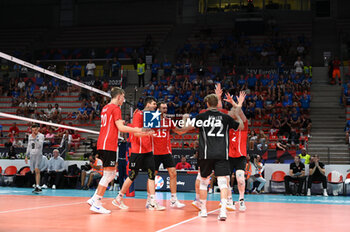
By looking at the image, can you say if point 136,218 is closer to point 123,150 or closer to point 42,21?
point 123,150

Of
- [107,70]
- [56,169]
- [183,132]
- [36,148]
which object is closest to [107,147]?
[183,132]

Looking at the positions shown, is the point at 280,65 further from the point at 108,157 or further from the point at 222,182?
the point at 222,182

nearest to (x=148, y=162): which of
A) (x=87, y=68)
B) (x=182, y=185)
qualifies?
(x=182, y=185)

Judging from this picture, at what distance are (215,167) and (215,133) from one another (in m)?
0.56

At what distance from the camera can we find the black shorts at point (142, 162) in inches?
354

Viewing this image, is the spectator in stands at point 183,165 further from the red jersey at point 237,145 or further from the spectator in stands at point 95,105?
the red jersey at point 237,145

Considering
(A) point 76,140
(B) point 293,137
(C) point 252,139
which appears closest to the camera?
(C) point 252,139

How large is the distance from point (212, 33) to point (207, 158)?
25.0 metres

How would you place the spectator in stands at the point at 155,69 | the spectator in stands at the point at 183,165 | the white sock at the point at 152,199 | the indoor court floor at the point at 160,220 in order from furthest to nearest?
the spectator in stands at the point at 155,69, the spectator in stands at the point at 183,165, the white sock at the point at 152,199, the indoor court floor at the point at 160,220

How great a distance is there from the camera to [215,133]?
7.51m

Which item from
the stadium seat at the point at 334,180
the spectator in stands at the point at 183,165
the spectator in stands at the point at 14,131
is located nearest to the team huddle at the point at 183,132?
the spectator in stands at the point at 183,165

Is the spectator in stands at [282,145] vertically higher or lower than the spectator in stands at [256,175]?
higher

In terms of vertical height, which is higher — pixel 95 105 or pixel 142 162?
pixel 95 105

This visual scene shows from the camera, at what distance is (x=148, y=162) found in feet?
29.6
